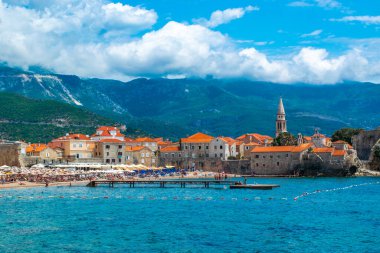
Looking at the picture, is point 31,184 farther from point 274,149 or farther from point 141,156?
point 274,149

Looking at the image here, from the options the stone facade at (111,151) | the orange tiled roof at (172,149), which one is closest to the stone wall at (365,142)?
the orange tiled roof at (172,149)

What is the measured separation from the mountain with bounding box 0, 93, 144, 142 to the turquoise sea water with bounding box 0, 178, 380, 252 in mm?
74428

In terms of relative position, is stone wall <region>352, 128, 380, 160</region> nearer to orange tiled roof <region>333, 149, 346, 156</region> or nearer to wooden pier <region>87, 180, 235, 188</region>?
orange tiled roof <region>333, 149, 346, 156</region>

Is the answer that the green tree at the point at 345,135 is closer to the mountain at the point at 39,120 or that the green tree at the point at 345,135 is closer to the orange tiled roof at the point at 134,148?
the orange tiled roof at the point at 134,148

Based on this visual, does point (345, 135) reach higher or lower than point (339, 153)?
higher

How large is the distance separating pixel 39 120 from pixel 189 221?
118 meters

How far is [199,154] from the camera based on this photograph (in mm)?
115688

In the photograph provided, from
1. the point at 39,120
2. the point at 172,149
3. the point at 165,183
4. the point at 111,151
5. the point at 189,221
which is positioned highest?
the point at 39,120

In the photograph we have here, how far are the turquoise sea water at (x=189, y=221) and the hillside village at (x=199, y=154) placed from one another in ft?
87.7

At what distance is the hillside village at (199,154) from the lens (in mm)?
98312

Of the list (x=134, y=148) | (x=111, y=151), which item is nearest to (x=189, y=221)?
(x=111, y=151)

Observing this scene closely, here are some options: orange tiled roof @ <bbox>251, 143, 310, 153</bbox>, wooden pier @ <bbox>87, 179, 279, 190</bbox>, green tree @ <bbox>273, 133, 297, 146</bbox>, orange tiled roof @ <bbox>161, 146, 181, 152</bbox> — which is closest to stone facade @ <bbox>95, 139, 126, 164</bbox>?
orange tiled roof @ <bbox>161, 146, 181, 152</bbox>

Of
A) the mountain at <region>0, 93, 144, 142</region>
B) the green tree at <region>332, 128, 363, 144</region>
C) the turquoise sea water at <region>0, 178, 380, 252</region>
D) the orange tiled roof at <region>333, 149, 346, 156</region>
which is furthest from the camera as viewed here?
the mountain at <region>0, 93, 144, 142</region>

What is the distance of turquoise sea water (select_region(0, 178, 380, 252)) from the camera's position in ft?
118
